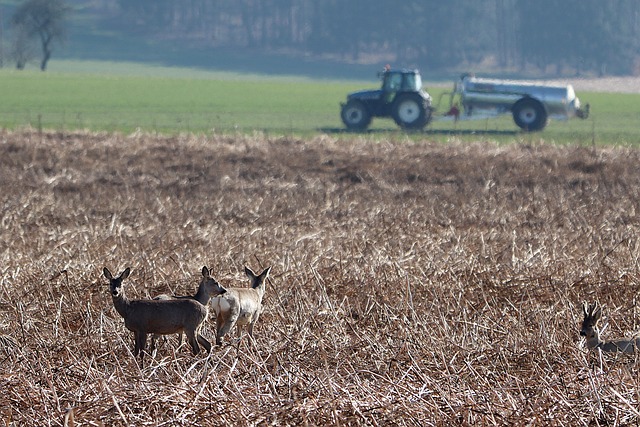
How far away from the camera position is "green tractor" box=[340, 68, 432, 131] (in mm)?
36438

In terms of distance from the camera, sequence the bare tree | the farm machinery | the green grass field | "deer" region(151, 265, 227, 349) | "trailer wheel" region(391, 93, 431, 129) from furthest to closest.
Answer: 1. the bare tree
2. the farm machinery
3. "trailer wheel" region(391, 93, 431, 129)
4. the green grass field
5. "deer" region(151, 265, 227, 349)

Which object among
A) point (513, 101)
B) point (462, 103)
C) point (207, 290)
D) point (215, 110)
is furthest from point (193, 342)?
point (215, 110)

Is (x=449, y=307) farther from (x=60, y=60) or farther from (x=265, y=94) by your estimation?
(x=60, y=60)

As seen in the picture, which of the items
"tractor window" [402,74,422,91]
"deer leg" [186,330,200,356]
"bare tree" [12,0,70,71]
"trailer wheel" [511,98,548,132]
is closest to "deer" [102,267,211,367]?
"deer leg" [186,330,200,356]

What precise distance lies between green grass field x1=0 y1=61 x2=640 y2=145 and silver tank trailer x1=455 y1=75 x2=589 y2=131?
575 millimetres

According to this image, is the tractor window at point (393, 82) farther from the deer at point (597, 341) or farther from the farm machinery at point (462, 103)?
the deer at point (597, 341)

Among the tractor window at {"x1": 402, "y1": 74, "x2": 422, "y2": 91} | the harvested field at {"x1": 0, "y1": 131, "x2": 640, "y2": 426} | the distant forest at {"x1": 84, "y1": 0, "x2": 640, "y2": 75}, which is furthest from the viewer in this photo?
the distant forest at {"x1": 84, "y1": 0, "x2": 640, "y2": 75}

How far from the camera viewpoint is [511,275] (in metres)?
9.66

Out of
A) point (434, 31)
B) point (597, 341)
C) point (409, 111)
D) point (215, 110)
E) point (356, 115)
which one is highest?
point (434, 31)

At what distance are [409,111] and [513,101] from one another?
3.45m

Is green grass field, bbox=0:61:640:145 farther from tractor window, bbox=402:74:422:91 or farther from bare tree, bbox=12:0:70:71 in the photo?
bare tree, bbox=12:0:70:71

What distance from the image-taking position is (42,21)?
93500mm

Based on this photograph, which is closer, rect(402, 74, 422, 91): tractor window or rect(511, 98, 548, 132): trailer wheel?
rect(402, 74, 422, 91): tractor window

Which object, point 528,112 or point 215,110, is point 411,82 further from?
point 215,110
